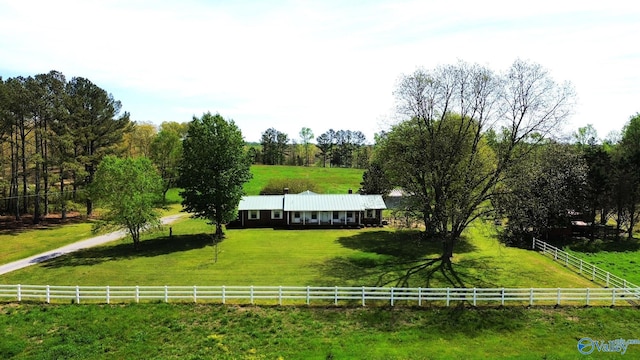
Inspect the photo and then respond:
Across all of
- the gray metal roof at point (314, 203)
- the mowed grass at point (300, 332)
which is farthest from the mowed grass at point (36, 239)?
the gray metal roof at point (314, 203)

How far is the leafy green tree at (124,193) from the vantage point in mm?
33594

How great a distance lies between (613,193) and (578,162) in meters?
7.99

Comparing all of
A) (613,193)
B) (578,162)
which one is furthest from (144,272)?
(613,193)

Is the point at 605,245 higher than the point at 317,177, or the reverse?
the point at 317,177

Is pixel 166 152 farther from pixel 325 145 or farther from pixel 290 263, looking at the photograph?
pixel 325 145

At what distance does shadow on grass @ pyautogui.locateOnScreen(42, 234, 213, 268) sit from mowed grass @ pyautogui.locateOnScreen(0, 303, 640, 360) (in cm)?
1000

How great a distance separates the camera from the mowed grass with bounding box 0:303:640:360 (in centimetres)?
1712

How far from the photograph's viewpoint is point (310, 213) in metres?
47.2

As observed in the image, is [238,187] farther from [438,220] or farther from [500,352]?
[500,352]

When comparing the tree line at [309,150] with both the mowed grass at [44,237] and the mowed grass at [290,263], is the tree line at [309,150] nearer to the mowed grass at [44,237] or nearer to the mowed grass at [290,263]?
the mowed grass at [44,237]

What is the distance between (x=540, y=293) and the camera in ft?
75.0

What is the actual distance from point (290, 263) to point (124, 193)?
1586cm

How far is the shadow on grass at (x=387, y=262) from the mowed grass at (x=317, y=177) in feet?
119

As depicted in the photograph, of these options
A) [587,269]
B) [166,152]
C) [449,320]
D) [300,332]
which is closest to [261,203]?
[166,152]
